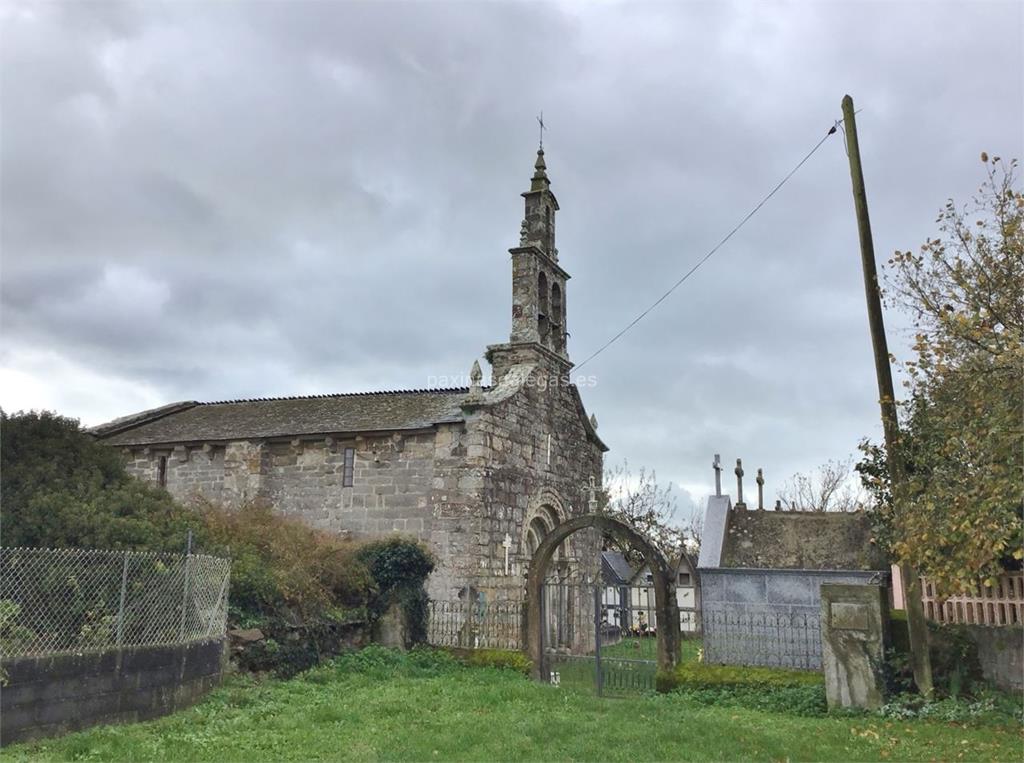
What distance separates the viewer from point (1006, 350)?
30.6 ft

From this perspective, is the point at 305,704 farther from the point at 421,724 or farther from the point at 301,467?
the point at 301,467

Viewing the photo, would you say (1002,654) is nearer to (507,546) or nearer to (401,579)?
(507,546)

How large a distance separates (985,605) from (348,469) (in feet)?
45.6

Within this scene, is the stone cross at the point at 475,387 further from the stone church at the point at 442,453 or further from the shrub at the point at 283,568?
the shrub at the point at 283,568

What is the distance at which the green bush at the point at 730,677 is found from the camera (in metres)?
12.6

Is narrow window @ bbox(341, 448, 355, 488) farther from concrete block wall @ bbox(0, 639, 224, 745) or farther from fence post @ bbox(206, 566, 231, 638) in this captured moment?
concrete block wall @ bbox(0, 639, 224, 745)

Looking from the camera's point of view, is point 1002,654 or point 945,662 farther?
point 945,662

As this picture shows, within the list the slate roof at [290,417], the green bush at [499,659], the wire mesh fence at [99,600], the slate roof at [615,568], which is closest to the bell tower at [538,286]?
the slate roof at [290,417]

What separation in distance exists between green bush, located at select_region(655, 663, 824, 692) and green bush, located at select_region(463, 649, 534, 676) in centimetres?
285

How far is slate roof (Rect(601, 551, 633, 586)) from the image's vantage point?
45.0m

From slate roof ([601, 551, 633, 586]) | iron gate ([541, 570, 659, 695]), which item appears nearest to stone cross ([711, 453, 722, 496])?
iron gate ([541, 570, 659, 695])

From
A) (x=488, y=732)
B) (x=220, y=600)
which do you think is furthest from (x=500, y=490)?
(x=488, y=732)

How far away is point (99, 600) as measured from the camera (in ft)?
33.9

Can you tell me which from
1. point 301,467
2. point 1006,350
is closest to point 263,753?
point 1006,350
